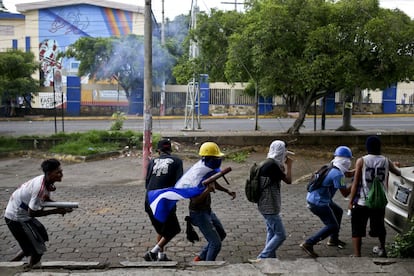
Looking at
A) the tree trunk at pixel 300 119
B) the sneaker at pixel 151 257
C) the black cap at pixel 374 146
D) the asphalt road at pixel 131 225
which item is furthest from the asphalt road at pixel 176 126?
the sneaker at pixel 151 257

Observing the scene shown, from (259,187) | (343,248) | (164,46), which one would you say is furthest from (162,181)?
(164,46)

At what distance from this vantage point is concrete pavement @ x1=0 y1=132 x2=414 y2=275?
4.64 metres

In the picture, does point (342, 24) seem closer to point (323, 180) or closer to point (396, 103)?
point (323, 180)

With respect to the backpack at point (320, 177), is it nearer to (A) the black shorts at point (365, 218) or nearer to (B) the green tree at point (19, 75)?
(A) the black shorts at point (365, 218)

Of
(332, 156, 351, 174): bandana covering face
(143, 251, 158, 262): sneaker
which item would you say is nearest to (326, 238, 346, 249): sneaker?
(332, 156, 351, 174): bandana covering face

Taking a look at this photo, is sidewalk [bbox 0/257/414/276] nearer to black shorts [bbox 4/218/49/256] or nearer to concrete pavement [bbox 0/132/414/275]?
concrete pavement [bbox 0/132/414/275]

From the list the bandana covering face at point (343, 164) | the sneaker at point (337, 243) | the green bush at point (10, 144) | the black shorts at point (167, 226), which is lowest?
the sneaker at point (337, 243)

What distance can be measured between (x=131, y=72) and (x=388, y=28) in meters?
21.9

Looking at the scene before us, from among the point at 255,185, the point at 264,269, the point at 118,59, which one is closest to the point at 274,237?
the point at 264,269

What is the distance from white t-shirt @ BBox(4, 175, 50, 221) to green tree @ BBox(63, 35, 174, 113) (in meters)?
27.5

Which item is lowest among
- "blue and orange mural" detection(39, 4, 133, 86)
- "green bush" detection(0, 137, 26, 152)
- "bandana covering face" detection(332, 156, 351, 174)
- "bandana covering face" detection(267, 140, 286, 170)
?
"green bush" detection(0, 137, 26, 152)

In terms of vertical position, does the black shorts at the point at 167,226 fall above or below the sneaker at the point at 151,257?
above

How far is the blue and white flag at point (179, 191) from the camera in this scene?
483 centimetres

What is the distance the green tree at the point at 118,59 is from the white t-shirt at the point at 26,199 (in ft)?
90.2
